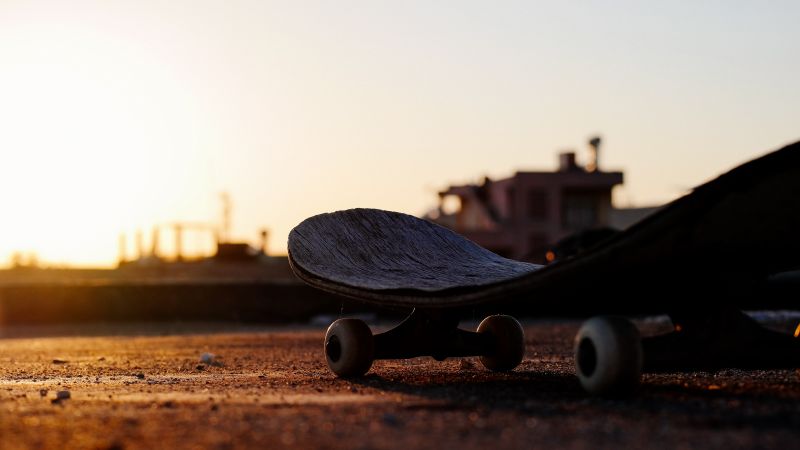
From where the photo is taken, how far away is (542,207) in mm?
51469

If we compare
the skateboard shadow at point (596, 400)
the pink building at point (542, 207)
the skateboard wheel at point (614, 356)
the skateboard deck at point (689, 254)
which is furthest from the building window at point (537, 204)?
the skateboard wheel at point (614, 356)

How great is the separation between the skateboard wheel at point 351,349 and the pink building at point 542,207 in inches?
1640

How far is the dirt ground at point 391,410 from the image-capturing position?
183 inches

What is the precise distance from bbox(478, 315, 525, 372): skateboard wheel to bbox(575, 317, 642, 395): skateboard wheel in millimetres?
2340

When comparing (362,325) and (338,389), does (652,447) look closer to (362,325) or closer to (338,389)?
(338,389)

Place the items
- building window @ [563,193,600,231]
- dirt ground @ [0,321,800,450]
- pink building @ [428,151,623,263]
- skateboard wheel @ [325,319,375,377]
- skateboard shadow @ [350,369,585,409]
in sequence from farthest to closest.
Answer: building window @ [563,193,600,231] → pink building @ [428,151,623,263] → skateboard wheel @ [325,319,375,377] → skateboard shadow @ [350,369,585,409] → dirt ground @ [0,321,800,450]

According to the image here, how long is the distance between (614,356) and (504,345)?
8.35 feet

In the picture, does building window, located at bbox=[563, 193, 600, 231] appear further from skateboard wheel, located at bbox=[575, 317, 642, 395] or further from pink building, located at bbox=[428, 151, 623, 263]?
skateboard wheel, located at bbox=[575, 317, 642, 395]

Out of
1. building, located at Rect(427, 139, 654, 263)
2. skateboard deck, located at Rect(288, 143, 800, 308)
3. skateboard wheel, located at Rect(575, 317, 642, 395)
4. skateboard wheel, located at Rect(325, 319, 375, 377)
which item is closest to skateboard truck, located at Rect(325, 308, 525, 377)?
skateboard wheel, located at Rect(325, 319, 375, 377)

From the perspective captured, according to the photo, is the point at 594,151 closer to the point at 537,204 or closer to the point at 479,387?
the point at 537,204

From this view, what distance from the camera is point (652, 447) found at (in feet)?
14.5

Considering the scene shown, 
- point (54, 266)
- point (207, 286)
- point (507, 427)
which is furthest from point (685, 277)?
point (54, 266)

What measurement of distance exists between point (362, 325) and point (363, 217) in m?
1.59

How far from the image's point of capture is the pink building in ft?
167
